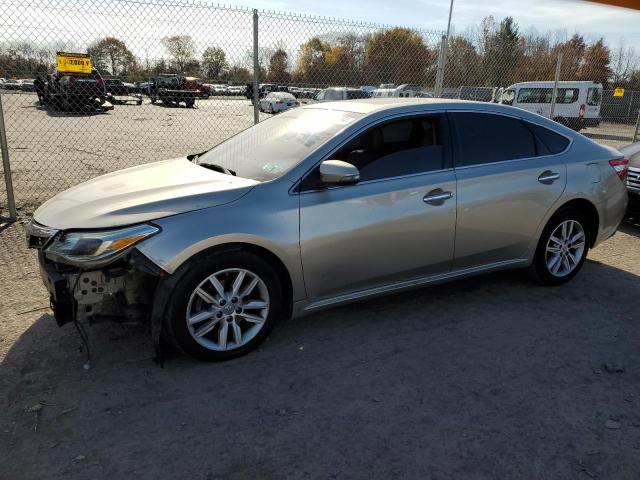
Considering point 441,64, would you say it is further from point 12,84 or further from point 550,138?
point 12,84

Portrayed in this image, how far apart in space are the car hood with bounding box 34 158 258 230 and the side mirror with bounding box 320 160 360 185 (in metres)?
0.46

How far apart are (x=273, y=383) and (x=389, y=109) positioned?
6.87ft

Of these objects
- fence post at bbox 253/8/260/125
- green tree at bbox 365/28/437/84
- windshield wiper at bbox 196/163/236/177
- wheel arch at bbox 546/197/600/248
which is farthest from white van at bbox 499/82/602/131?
windshield wiper at bbox 196/163/236/177

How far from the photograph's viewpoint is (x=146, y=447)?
2.52 meters

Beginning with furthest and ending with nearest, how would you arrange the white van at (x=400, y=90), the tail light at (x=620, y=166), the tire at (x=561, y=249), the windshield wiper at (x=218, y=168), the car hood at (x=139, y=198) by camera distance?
1. the white van at (x=400, y=90)
2. the tail light at (x=620, y=166)
3. the tire at (x=561, y=249)
4. the windshield wiper at (x=218, y=168)
5. the car hood at (x=139, y=198)

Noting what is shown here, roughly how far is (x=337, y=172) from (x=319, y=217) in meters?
0.31

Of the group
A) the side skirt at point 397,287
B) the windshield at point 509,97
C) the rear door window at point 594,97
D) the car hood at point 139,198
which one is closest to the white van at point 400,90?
the side skirt at point 397,287

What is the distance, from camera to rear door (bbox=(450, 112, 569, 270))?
396 centimetres

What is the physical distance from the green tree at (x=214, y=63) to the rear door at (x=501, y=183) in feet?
12.8

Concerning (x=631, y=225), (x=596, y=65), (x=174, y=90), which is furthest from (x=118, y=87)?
(x=596, y=65)

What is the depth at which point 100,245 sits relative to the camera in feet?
9.72

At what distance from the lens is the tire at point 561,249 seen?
4.48 meters

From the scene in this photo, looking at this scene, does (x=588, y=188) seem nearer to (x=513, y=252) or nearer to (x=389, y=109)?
(x=513, y=252)

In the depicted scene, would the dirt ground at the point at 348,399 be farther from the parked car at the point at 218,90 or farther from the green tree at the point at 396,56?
the green tree at the point at 396,56
